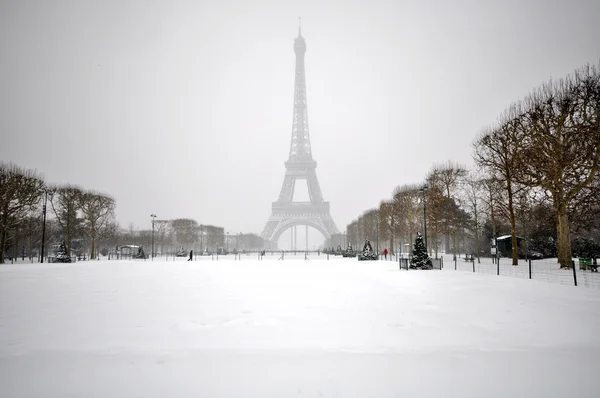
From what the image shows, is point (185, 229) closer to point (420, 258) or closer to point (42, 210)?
point (42, 210)

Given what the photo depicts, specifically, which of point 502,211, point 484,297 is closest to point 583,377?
point 484,297

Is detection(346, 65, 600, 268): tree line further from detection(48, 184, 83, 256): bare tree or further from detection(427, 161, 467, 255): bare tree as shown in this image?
detection(48, 184, 83, 256): bare tree

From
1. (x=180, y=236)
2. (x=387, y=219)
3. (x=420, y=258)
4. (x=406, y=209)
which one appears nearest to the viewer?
(x=420, y=258)

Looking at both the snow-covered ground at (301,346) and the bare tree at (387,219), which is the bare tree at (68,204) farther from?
the bare tree at (387,219)

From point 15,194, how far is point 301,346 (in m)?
43.0

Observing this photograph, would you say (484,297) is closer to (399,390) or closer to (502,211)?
(399,390)

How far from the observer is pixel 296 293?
43.1 ft

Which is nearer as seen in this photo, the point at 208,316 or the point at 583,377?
the point at 583,377

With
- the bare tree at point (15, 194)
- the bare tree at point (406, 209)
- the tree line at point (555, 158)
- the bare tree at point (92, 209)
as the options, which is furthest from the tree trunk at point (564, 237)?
the bare tree at point (92, 209)

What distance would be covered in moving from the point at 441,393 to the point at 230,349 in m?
3.86

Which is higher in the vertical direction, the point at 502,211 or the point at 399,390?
the point at 502,211

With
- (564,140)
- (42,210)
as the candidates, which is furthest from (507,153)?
(42,210)

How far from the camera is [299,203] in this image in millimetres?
101250

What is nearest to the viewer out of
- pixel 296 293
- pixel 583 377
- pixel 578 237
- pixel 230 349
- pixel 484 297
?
pixel 583 377
